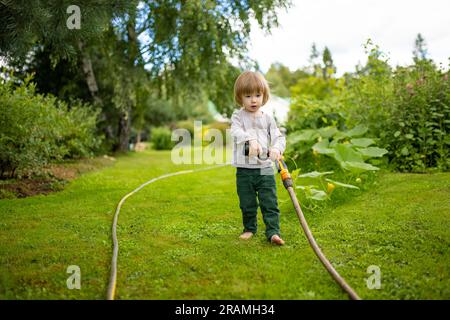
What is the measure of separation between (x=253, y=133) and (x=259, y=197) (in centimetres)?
50

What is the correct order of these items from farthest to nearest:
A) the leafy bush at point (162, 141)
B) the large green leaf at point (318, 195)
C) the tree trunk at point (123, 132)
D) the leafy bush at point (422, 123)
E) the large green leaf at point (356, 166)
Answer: the leafy bush at point (162, 141)
the tree trunk at point (123, 132)
the leafy bush at point (422, 123)
the large green leaf at point (356, 166)
the large green leaf at point (318, 195)

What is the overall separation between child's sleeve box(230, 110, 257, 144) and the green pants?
26 cm

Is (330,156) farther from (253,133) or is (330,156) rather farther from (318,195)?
(253,133)

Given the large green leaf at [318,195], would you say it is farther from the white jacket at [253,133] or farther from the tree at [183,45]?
the tree at [183,45]

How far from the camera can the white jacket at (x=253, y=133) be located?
3133 mm

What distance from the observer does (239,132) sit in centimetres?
311

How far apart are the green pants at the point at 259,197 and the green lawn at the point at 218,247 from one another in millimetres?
135

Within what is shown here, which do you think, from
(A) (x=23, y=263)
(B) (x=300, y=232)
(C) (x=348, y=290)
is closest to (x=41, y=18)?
(A) (x=23, y=263)

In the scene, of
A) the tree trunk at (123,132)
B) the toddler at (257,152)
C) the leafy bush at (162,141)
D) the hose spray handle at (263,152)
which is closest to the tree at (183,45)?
the tree trunk at (123,132)

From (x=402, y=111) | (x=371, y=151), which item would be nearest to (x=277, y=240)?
(x=371, y=151)

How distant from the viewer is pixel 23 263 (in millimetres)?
2646

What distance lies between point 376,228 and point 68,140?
19.2 ft

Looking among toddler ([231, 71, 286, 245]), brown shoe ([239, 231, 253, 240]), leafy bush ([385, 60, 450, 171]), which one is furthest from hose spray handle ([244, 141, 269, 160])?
leafy bush ([385, 60, 450, 171])

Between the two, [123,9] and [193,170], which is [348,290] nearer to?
[123,9]
